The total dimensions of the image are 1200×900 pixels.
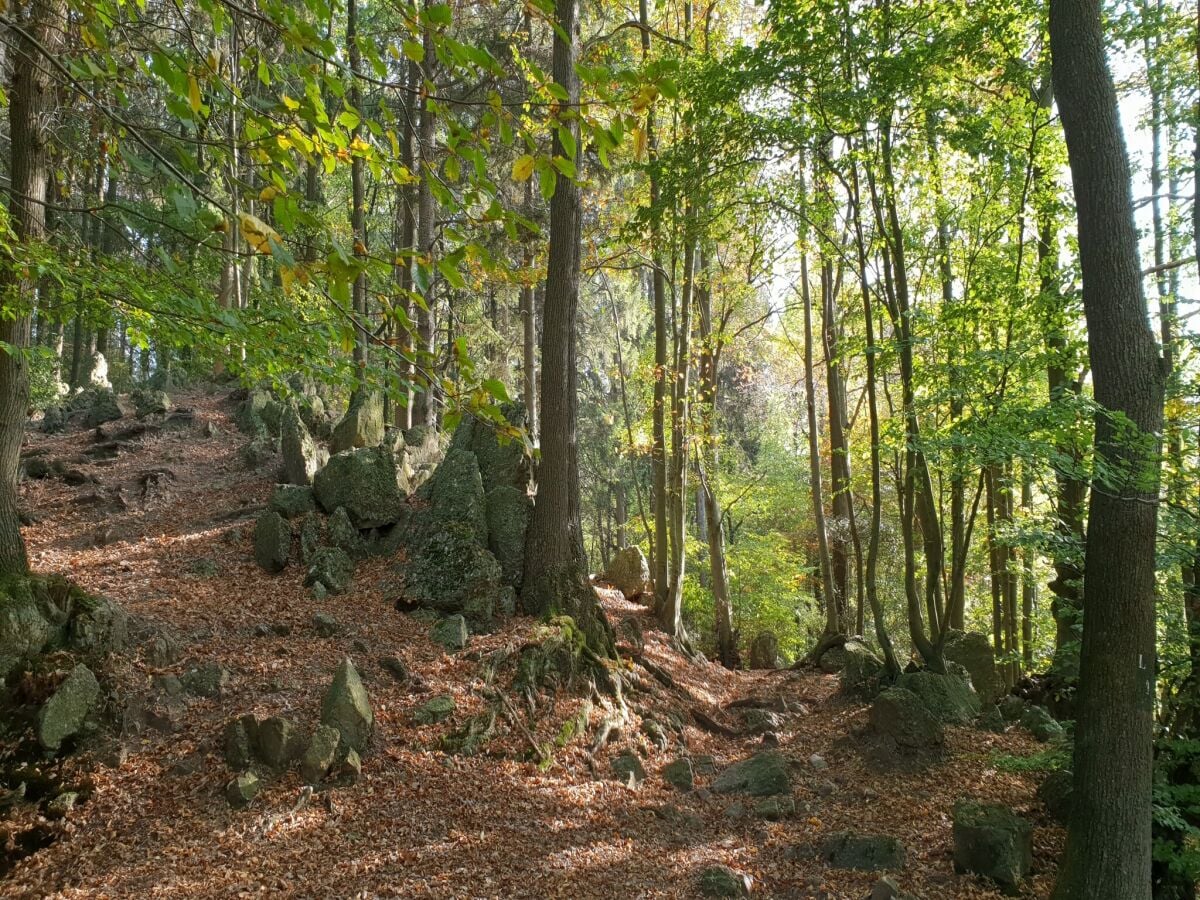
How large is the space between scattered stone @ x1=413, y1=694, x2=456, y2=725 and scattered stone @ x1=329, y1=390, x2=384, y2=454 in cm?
612

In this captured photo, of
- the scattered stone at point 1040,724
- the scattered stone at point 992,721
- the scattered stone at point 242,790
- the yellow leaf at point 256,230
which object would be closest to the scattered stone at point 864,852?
the scattered stone at point 1040,724

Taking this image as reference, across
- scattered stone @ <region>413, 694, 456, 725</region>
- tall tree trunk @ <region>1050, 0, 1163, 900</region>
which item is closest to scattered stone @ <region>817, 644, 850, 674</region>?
tall tree trunk @ <region>1050, 0, 1163, 900</region>

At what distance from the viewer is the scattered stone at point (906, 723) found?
7.56 m

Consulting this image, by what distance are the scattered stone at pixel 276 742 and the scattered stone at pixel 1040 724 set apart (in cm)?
723

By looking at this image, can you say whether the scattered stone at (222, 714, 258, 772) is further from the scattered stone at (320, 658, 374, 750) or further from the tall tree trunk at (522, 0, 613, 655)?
the tall tree trunk at (522, 0, 613, 655)

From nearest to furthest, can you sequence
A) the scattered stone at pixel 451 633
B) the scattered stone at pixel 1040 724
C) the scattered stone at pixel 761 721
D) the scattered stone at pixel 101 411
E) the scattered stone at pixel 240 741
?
the scattered stone at pixel 240 741 → the scattered stone at pixel 1040 724 → the scattered stone at pixel 451 633 → the scattered stone at pixel 761 721 → the scattered stone at pixel 101 411

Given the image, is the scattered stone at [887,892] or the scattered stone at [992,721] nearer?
the scattered stone at [887,892]

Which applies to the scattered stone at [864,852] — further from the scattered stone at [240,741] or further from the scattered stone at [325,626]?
the scattered stone at [325,626]

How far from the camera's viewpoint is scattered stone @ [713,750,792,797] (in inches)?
279

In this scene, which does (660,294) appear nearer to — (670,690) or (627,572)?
(627,572)

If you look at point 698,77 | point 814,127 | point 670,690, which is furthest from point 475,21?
point 670,690

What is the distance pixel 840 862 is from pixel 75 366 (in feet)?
84.5

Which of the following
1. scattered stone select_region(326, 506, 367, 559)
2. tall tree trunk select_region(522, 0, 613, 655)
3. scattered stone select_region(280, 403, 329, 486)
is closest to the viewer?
tall tree trunk select_region(522, 0, 613, 655)

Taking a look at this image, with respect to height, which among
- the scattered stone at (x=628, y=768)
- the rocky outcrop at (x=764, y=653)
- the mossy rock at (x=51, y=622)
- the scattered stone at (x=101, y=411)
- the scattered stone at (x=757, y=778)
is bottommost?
the rocky outcrop at (x=764, y=653)
